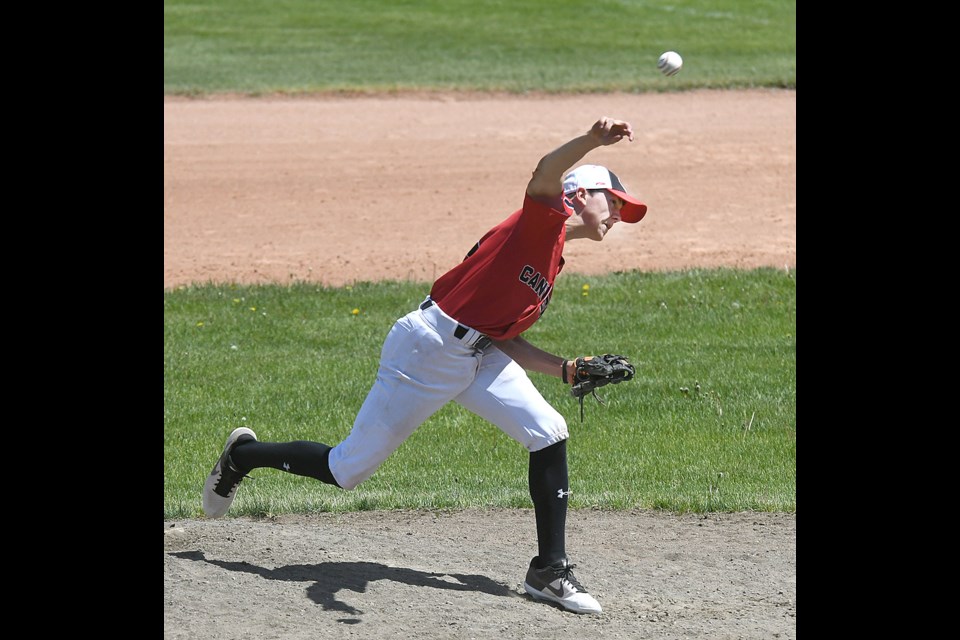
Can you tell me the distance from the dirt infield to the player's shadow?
0.01m

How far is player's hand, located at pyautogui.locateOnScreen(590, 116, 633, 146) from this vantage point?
A: 5.23m

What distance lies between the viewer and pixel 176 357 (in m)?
10.0

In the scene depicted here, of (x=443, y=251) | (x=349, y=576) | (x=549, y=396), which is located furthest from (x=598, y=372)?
(x=443, y=251)

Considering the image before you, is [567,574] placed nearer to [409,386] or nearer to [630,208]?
[409,386]

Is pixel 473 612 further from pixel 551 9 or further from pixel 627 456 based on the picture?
pixel 551 9

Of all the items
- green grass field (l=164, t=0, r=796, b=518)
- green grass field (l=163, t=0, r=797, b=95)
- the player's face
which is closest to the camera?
the player's face

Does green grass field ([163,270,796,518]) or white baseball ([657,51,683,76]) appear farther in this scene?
green grass field ([163,270,796,518])

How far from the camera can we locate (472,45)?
22.1 metres

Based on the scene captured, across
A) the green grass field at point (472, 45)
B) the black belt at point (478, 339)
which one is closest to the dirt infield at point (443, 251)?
the green grass field at point (472, 45)

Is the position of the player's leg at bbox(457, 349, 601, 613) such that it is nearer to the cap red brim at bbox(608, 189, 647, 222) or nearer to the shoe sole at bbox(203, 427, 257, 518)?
the cap red brim at bbox(608, 189, 647, 222)

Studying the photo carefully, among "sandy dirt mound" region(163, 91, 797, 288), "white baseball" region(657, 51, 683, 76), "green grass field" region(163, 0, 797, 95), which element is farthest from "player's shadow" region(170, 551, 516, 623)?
"green grass field" region(163, 0, 797, 95)

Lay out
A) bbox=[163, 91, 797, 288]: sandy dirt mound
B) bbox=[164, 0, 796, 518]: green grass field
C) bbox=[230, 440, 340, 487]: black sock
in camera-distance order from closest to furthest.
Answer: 1. bbox=[230, 440, 340, 487]: black sock
2. bbox=[164, 0, 796, 518]: green grass field
3. bbox=[163, 91, 797, 288]: sandy dirt mound

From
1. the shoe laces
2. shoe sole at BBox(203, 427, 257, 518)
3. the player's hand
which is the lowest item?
the shoe laces
